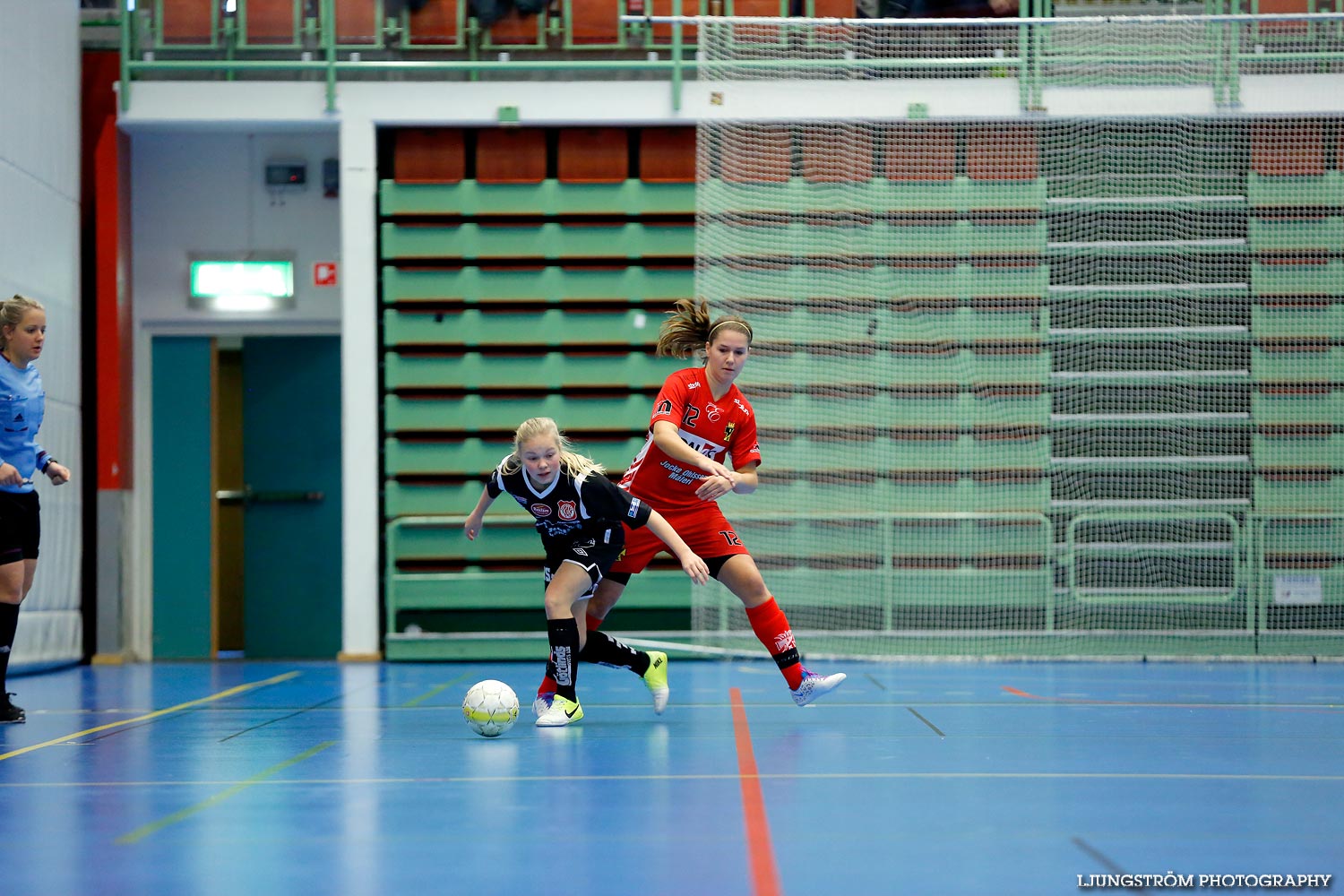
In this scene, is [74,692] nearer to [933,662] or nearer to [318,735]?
[318,735]

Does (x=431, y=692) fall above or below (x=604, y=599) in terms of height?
below

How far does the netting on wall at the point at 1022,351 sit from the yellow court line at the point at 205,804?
559 cm

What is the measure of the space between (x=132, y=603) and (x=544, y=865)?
8.72 metres

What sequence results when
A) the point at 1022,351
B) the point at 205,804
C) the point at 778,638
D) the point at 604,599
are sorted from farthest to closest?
the point at 1022,351
the point at 604,599
the point at 778,638
the point at 205,804

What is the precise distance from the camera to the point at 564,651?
5.05 m

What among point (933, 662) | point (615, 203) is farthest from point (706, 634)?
point (615, 203)

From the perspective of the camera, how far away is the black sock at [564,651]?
5008 millimetres

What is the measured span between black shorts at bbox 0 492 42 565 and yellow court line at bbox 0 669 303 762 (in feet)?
2.76

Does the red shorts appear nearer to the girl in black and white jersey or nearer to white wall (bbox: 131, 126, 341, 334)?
the girl in black and white jersey

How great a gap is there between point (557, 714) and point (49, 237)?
21.2 feet

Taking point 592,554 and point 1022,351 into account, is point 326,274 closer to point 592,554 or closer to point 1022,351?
point 1022,351

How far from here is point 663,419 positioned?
529 cm

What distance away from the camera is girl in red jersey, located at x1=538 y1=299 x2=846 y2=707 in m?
5.33

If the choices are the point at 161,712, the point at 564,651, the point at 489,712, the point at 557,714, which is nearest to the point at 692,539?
the point at 564,651
